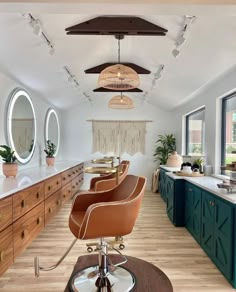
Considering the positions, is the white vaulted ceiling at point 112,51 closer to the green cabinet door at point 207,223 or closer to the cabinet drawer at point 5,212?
the cabinet drawer at point 5,212

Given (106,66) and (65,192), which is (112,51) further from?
(65,192)

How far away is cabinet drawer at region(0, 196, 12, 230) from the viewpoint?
2361 mm

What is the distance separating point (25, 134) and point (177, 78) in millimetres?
2753

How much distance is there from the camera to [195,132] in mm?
6188

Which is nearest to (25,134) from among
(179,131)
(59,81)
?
(59,81)

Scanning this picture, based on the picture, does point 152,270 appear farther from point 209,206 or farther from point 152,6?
point 152,6

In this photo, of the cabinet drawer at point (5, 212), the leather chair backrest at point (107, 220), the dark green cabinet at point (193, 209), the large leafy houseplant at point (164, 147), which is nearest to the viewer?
the leather chair backrest at point (107, 220)

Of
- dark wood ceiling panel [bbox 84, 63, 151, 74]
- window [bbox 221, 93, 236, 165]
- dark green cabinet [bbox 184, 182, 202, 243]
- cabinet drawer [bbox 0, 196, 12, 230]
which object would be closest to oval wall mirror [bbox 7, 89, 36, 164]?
dark wood ceiling panel [bbox 84, 63, 151, 74]

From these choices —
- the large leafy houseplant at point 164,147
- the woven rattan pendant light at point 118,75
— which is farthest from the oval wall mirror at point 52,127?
the woven rattan pendant light at point 118,75

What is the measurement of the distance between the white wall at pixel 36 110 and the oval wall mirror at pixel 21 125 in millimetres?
90

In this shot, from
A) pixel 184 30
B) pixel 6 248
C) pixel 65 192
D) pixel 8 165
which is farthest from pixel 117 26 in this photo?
pixel 65 192

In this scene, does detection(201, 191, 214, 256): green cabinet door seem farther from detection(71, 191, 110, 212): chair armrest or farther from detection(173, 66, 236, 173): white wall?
detection(173, 66, 236, 173): white wall

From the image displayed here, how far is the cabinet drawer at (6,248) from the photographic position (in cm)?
238

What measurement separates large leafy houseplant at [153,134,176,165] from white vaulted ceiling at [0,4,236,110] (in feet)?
6.09
